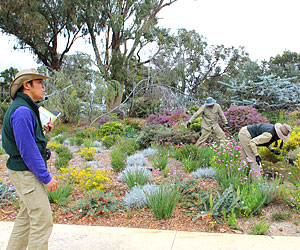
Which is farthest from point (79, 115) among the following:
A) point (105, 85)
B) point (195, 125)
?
point (195, 125)

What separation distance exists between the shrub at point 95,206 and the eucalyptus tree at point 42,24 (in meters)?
15.5

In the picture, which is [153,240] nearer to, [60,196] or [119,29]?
[60,196]

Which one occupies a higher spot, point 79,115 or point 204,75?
point 204,75

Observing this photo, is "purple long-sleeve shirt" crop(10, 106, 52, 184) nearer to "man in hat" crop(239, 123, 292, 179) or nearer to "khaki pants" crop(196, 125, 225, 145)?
"man in hat" crop(239, 123, 292, 179)

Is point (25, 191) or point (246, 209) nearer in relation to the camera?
point (25, 191)

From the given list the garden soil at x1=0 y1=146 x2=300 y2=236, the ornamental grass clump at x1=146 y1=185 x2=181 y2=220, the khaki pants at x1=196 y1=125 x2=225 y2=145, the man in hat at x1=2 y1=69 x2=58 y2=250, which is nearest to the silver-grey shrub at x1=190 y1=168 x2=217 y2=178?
the garden soil at x1=0 y1=146 x2=300 y2=236

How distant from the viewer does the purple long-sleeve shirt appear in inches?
85.4

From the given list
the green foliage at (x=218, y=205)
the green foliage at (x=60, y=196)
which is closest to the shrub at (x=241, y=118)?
the green foliage at (x=218, y=205)

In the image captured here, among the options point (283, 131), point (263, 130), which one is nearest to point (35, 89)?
point (283, 131)

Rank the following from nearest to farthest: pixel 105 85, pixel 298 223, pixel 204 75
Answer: pixel 298 223 → pixel 105 85 → pixel 204 75

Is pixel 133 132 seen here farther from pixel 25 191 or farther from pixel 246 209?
pixel 25 191

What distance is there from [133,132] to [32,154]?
8903 millimetres

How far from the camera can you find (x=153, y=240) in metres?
3.28

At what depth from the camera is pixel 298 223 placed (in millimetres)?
3750
